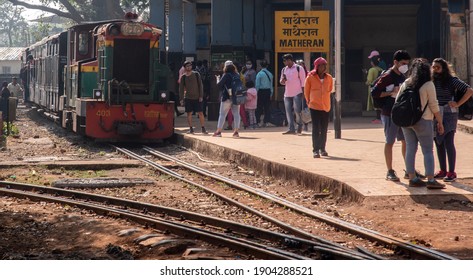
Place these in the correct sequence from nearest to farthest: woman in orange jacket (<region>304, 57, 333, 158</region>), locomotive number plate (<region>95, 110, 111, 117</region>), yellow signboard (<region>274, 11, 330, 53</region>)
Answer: woman in orange jacket (<region>304, 57, 333, 158</region>), locomotive number plate (<region>95, 110, 111, 117</region>), yellow signboard (<region>274, 11, 330, 53</region>)

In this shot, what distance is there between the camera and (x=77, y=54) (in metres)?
23.1

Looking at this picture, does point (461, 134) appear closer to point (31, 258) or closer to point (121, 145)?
point (121, 145)

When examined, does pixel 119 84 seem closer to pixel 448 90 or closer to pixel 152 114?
pixel 152 114

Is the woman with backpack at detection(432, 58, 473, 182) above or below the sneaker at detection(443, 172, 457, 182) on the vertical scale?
above

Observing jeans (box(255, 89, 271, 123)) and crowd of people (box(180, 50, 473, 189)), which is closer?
crowd of people (box(180, 50, 473, 189))

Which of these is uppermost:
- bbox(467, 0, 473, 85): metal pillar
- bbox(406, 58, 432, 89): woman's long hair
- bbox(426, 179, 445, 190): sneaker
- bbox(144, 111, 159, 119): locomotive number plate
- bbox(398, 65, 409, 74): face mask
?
bbox(467, 0, 473, 85): metal pillar

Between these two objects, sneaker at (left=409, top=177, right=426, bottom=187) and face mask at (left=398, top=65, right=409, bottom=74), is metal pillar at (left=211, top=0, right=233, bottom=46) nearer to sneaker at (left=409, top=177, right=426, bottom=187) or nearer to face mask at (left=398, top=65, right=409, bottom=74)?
face mask at (left=398, top=65, right=409, bottom=74)

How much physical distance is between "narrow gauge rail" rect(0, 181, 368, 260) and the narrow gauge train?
23.8ft

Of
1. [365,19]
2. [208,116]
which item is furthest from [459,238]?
[365,19]

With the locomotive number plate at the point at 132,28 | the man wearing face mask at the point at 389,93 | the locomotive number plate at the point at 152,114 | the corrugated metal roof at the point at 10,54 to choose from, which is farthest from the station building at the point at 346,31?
the corrugated metal roof at the point at 10,54

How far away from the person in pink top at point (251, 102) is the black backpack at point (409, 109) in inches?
483

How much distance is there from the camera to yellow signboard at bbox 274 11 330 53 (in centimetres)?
2362

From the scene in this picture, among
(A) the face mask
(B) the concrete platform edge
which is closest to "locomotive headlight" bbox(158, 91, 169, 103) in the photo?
(B) the concrete platform edge

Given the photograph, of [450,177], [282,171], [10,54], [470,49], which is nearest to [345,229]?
[450,177]
